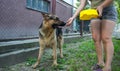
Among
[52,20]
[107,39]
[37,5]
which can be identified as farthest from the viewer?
[37,5]

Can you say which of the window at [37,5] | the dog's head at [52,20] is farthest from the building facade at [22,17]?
the dog's head at [52,20]

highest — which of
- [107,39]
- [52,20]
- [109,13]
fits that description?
[109,13]

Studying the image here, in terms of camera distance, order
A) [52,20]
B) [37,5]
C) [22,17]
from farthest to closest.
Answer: [37,5] → [22,17] → [52,20]

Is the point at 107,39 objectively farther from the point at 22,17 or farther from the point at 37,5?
the point at 37,5

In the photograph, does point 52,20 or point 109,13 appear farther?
point 52,20

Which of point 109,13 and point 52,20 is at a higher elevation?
point 109,13

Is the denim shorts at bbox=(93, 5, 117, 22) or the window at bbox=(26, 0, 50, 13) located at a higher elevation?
the window at bbox=(26, 0, 50, 13)

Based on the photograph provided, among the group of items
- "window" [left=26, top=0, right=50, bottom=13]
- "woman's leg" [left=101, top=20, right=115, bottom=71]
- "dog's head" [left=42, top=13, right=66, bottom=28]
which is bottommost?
"woman's leg" [left=101, top=20, right=115, bottom=71]

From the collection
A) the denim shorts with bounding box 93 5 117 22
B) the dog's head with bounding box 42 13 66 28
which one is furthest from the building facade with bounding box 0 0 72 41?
the denim shorts with bounding box 93 5 117 22

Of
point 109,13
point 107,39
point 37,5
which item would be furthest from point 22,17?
point 107,39

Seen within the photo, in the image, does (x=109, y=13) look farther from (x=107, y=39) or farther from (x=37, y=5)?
(x=37, y=5)

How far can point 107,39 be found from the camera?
463 centimetres

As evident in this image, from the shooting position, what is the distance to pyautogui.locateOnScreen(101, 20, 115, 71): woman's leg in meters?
4.51

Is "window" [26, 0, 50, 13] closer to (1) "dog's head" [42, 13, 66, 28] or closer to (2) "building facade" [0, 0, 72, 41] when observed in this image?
(2) "building facade" [0, 0, 72, 41]
